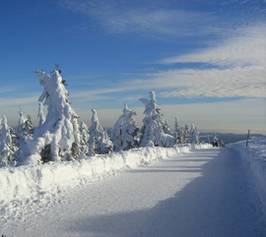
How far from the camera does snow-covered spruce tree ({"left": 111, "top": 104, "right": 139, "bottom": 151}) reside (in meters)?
56.6

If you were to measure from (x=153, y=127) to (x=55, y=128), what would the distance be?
88.0 ft

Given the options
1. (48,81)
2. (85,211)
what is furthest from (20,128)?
(85,211)

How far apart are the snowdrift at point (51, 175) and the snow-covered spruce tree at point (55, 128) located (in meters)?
6.59

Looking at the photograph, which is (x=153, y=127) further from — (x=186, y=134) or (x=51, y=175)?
(x=186, y=134)

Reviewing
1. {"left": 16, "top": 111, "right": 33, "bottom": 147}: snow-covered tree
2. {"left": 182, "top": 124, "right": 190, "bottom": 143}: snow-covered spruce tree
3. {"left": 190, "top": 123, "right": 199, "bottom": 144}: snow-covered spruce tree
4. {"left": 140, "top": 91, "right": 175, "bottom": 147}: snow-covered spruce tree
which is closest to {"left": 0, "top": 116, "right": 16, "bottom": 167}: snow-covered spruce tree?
{"left": 16, "top": 111, "right": 33, "bottom": 147}: snow-covered tree

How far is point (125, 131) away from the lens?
186 feet

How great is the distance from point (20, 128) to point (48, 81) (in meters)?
26.0

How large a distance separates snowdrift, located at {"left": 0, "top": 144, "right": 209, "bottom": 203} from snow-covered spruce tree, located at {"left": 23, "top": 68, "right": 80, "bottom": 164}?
259 inches

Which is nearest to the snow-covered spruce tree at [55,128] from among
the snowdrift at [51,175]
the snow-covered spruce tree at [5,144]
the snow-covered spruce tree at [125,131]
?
the snowdrift at [51,175]

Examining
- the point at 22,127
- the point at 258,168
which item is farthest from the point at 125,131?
the point at 258,168

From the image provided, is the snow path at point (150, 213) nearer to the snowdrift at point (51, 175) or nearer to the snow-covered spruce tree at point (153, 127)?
the snowdrift at point (51, 175)

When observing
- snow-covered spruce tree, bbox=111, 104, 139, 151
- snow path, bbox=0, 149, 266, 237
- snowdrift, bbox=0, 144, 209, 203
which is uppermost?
snow-covered spruce tree, bbox=111, 104, 139, 151

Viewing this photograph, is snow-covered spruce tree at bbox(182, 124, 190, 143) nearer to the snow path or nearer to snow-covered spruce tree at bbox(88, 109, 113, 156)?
snow-covered spruce tree at bbox(88, 109, 113, 156)

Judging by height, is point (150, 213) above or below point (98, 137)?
below
